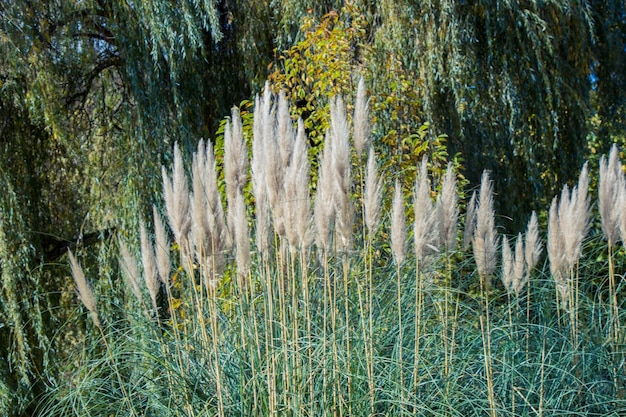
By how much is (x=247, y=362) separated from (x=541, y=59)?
14.3ft

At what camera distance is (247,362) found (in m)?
3.30

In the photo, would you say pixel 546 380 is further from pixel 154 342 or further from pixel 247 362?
pixel 154 342

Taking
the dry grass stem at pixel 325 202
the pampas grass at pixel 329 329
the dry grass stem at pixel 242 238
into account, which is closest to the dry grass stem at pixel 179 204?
the pampas grass at pixel 329 329

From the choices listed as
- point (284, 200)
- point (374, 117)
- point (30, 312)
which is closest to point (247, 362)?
point (284, 200)

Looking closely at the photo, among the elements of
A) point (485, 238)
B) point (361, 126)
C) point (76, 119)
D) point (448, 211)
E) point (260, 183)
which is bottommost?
point (485, 238)

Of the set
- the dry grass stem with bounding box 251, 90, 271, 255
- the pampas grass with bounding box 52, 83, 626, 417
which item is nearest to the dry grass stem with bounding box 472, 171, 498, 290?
the pampas grass with bounding box 52, 83, 626, 417

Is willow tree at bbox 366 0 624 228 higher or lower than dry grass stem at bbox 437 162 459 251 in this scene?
higher

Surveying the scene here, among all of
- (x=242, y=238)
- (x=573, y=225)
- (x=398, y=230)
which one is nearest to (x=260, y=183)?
(x=242, y=238)

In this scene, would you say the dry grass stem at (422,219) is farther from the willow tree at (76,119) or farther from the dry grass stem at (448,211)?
the willow tree at (76,119)

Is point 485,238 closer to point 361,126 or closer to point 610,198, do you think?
point 610,198

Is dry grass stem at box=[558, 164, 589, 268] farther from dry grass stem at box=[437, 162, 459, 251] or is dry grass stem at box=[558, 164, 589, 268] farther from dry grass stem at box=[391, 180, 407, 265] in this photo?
dry grass stem at box=[391, 180, 407, 265]

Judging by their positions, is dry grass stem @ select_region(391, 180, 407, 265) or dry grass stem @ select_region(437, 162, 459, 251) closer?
dry grass stem @ select_region(391, 180, 407, 265)

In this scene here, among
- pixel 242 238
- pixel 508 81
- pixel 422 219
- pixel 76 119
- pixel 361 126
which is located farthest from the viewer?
pixel 76 119

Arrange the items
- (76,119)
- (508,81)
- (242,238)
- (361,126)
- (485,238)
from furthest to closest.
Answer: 1. (76,119)
2. (508,81)
3. (485,238)
4. (361,126)
5. (242,238)
